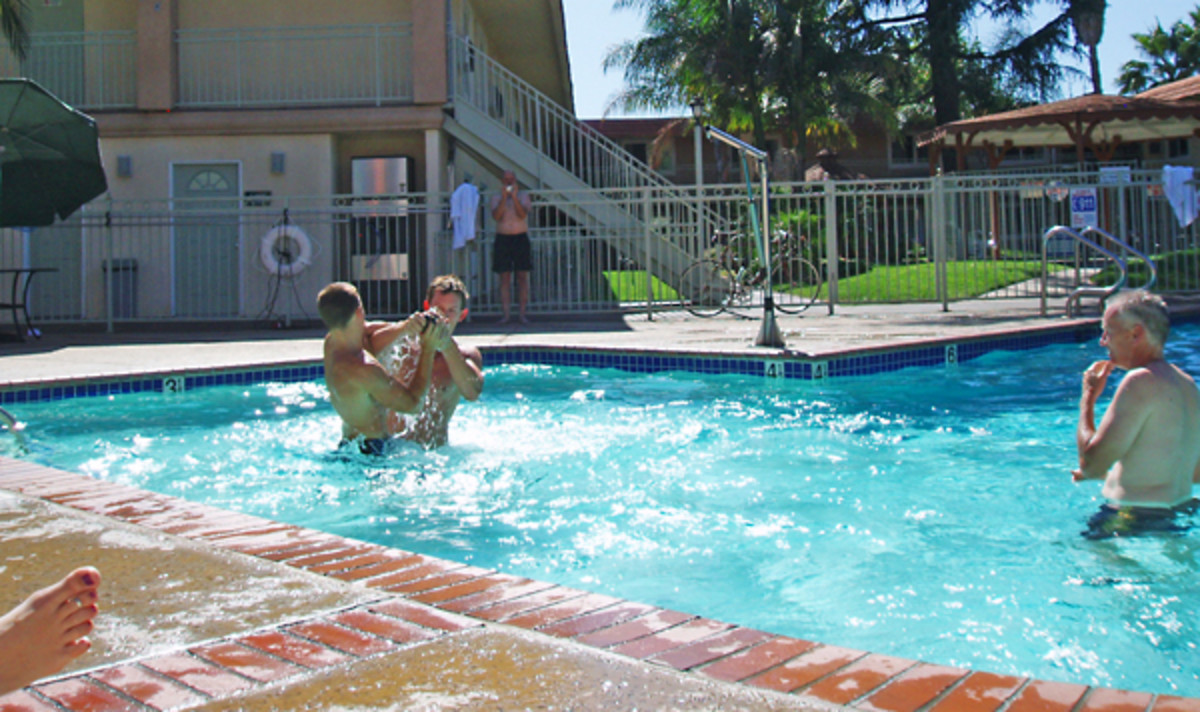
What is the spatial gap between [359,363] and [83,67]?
1248 centimetres

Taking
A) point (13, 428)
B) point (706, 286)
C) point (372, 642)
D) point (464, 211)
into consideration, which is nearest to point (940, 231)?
point (706, 286)

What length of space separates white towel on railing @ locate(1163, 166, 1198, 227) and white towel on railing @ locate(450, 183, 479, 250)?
9.08 metres

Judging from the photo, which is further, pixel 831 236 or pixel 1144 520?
pixel 831 236

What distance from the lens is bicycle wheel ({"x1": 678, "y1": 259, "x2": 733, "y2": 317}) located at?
46.3 ft

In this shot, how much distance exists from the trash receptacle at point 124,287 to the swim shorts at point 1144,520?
13.4m

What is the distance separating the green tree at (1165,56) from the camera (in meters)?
40.3

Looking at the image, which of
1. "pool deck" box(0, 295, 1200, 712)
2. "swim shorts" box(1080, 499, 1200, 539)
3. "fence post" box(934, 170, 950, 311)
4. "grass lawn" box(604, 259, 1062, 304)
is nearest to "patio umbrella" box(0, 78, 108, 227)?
"pool deck" box(0, 295, 1200, 712)

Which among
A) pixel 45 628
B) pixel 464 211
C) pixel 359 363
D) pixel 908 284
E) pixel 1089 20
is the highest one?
pixel 1089 20

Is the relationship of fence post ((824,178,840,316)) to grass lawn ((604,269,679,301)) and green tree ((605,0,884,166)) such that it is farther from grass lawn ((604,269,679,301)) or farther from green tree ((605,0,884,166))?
green tree ((605,0,884,166))

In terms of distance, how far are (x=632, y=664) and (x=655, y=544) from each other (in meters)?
2.28

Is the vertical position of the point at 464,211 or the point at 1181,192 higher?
the point at 1181,192

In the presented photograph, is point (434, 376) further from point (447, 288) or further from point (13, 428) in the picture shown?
point (13, 428)

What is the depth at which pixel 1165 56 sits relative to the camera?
41.9 metres

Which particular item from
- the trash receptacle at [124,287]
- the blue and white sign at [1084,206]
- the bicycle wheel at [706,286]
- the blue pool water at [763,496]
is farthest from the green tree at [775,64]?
the blue pool water at [763,496]
